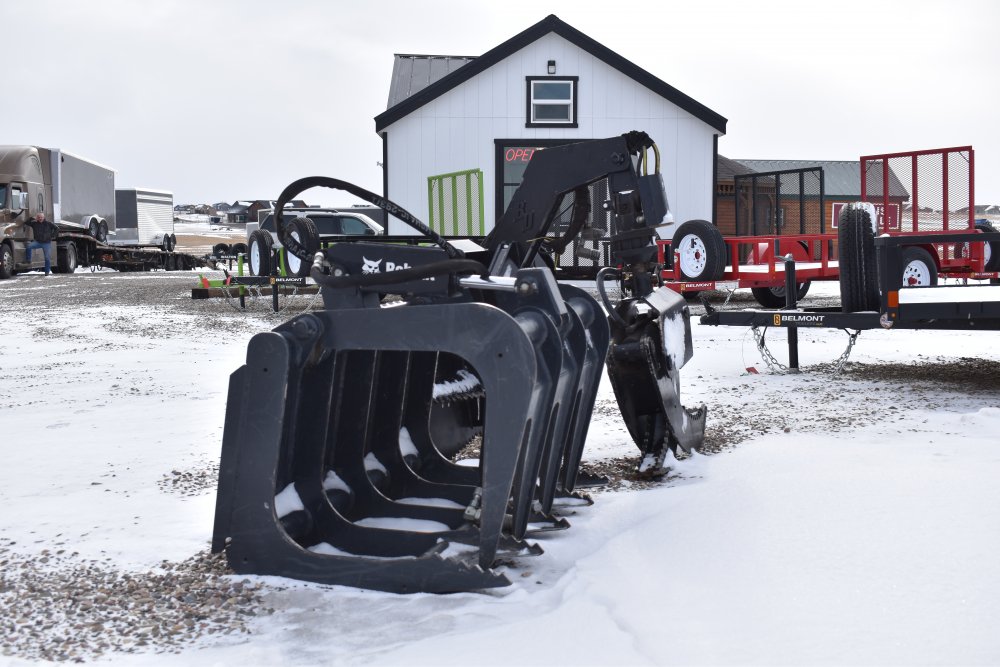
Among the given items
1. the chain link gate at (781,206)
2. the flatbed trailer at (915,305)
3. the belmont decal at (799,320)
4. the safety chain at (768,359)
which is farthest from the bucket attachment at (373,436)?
the chain link gate at (781,206)

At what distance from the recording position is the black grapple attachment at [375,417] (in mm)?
2643

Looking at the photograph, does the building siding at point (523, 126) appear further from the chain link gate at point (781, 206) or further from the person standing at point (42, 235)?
the person standing at point (42, 235)

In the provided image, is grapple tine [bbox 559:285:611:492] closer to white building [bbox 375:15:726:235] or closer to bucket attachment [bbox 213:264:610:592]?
bucket attachment [bbox 213:264:610:592]

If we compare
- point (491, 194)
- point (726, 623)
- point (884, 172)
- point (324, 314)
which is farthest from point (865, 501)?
point (491, 194)

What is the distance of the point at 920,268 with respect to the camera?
1080 cm

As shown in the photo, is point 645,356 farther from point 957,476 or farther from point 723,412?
point 723,412

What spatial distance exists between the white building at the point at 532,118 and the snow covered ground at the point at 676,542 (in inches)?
508

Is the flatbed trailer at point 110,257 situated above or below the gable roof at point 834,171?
below

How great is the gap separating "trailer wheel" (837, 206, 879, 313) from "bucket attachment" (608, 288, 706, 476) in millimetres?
3042

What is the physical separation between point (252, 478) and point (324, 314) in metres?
0.54

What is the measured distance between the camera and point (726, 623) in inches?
97.1

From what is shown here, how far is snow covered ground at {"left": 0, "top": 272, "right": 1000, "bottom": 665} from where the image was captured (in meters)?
2.37

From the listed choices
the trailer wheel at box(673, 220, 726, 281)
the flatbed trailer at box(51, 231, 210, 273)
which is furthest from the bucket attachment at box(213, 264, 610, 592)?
the flatbed trailer at box(51, 231, 210, 273)

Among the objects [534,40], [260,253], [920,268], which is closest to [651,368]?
[920,268]
